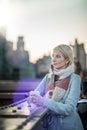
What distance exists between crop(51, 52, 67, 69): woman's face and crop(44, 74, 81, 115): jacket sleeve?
0.14 meters

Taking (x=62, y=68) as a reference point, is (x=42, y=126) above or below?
below

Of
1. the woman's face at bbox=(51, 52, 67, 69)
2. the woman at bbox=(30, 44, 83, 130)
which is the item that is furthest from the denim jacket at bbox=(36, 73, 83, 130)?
the woman's face at bbox=(51, 52, 67, 69)

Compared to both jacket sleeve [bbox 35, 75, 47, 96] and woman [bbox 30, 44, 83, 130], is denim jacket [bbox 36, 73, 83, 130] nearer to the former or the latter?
woman [bbox 30, 44, 83, 130]

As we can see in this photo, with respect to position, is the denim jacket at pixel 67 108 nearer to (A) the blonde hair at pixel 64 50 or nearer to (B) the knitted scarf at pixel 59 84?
(B) the knitted scarf at pixel 59 84

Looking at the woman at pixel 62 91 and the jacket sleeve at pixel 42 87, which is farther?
the jacket sleeve at pixel 42 87

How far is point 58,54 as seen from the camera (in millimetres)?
3428

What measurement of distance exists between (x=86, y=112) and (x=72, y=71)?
937 mm

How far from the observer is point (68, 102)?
3396mm

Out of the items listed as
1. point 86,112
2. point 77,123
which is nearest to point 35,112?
point 77,123

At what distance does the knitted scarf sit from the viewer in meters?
3.42

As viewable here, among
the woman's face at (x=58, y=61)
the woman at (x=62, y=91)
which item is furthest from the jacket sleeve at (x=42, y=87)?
the woman's face at (x=58, y=61)

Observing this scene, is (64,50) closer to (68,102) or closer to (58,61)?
(58,61)

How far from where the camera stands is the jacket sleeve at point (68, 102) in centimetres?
334

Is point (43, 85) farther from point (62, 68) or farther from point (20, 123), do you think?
point (20, 123)
